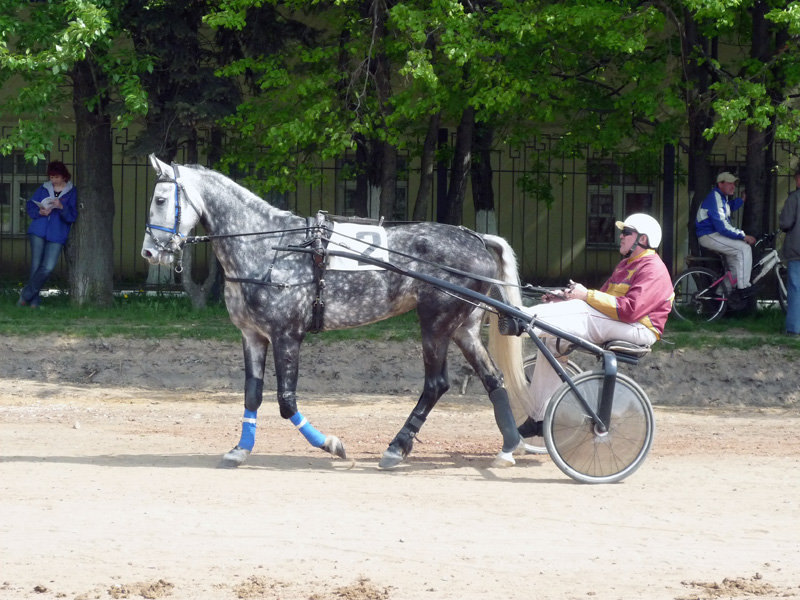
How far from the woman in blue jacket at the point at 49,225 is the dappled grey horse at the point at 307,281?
886cm

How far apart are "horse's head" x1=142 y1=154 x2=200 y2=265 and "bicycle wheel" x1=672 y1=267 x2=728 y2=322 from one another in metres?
8.79

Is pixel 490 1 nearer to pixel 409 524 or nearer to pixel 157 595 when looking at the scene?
pixel 409 524

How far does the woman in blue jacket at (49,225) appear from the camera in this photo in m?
17.5

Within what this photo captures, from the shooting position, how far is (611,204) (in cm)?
2723

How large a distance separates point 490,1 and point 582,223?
463 inches

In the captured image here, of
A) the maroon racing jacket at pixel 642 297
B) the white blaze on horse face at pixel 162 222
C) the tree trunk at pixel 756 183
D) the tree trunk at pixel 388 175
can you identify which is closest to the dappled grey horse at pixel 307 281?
the white blaze on horse face at pixel 162 222

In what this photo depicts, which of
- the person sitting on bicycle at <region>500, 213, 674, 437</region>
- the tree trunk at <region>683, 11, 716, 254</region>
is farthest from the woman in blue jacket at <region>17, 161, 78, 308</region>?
the person sitting on bicycle at <region>500, 213, 674, 437</region>

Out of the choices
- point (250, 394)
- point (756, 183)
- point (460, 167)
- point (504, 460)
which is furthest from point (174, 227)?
point (756, 183)

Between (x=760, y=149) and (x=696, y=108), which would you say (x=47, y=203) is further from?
(x=760, y=149)

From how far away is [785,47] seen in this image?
1555 centimetres

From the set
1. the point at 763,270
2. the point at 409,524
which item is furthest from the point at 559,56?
the point at 409,524

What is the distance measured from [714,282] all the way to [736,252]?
1.62 ft

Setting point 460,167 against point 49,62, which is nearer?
point 49,62

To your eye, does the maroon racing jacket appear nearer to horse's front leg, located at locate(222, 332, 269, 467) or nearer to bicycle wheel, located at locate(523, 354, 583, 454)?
bicycle wheel, located at locate(523, 354, 583, 454)
